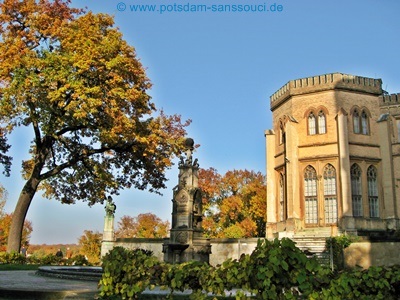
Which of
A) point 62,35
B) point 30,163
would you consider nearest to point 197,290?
point 62,35

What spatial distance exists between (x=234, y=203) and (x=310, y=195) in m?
18.5

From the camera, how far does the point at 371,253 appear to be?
22.5 meters

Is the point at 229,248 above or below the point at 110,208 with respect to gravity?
below

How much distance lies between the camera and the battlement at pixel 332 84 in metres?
30.5

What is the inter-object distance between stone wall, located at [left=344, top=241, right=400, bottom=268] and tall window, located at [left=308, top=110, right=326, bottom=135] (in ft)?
33.4

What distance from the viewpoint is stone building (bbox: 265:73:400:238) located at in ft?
94.3

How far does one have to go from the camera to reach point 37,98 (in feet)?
64.2

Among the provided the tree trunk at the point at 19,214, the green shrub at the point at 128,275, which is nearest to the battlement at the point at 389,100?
the tree trunk at the point at 19,214

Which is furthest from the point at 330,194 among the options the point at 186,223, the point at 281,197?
the point at 186,223

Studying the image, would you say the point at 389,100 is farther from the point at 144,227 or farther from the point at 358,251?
the point at 144,227

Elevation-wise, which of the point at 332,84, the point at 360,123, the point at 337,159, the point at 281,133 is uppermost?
the point at 332,84

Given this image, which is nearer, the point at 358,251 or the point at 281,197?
the point at 358,251

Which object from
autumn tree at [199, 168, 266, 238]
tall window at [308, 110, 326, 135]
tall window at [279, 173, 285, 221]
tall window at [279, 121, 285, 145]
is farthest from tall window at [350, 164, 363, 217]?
autumn tree at [199, 168, 266, 238]

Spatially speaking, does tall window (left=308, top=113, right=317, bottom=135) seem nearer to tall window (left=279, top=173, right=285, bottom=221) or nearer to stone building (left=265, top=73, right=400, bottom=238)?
stone building (left=265, top=73, right=400, bottom=238)
